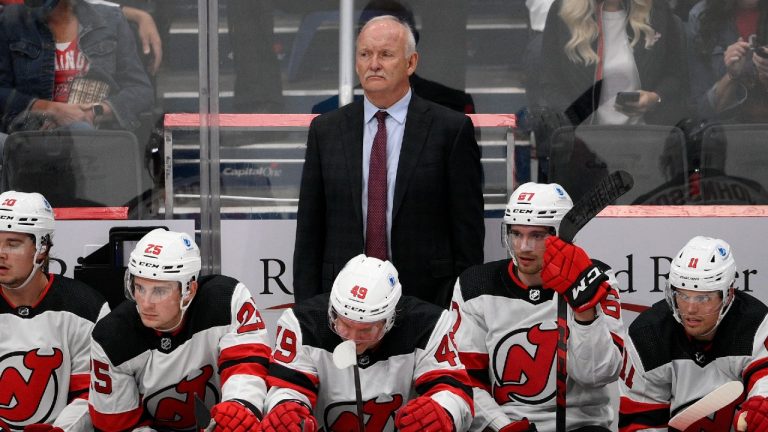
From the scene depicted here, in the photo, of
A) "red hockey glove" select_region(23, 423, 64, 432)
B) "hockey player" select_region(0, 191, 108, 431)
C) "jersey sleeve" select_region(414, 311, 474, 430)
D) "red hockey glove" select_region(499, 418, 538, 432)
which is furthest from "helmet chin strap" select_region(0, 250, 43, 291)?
"red hockey glove" select_region(499, 418, 538, 432)

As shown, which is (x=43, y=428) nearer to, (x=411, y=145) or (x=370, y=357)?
(x=370, y=357)

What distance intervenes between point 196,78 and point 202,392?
1.46 meters

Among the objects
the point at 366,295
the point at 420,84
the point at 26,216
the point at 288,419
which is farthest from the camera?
the point at 420,84

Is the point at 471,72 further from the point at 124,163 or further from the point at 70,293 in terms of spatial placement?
the point at 70,293

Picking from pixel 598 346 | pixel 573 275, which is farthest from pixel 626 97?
pixel 573 275

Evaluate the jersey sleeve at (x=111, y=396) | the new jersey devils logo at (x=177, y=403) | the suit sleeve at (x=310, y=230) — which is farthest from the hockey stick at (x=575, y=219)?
the jersey sleeve at (x=111, y=396)

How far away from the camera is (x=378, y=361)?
381 cm

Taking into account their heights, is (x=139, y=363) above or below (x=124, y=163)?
below

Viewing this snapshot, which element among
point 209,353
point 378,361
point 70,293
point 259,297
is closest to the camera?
point 378,361

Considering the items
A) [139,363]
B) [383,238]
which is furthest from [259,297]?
[139,363]

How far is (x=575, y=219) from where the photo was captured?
3.62 m

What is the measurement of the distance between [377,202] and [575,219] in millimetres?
1049

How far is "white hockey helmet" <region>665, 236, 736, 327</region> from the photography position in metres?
4.00

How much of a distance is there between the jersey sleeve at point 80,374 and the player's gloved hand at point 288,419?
0.80 metres
